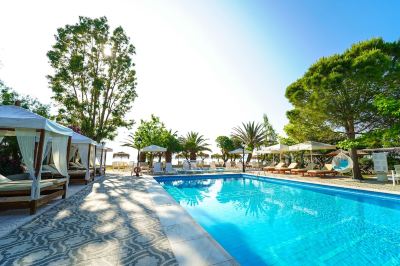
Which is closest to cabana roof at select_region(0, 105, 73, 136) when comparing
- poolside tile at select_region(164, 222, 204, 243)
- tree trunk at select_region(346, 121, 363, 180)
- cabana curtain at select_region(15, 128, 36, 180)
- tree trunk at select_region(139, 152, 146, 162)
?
cabana curtain at select_region(15, 128, 36, 180)

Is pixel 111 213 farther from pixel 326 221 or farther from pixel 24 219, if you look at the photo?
pixel 326 221

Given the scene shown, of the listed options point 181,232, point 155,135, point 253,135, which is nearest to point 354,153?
point 181,232

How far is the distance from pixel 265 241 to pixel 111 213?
3726 millimetres

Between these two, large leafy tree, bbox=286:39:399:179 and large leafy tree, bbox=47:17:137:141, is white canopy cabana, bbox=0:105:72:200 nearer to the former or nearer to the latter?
large leafy tree, bbox=47:17:137:141

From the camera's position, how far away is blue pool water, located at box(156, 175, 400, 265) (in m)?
3.85

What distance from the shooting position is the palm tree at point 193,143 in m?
32.0

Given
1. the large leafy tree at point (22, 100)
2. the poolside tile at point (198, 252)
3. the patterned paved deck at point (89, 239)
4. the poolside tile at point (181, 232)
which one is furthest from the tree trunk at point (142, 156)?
the poolside tile at point (198, 252)

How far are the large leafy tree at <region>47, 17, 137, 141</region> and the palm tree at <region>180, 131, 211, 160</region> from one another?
16114 millimetres

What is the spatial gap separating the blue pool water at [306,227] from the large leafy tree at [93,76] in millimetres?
10182

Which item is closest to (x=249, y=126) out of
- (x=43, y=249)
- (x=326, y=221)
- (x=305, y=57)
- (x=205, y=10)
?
(x=305, y=57)

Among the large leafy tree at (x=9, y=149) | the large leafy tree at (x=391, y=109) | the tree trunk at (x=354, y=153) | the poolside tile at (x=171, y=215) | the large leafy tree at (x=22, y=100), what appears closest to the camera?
the poolside tile at (x=171, y=215)

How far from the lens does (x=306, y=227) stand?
5.34m

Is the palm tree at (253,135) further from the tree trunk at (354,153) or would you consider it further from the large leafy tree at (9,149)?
the large leafy tree at (9,149)

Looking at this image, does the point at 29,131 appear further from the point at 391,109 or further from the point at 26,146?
the point at 391,109
